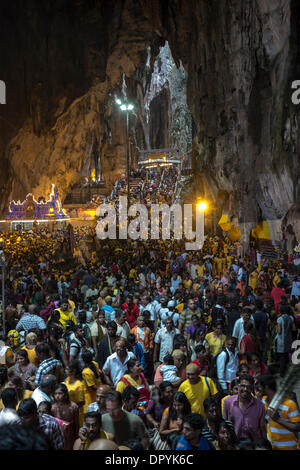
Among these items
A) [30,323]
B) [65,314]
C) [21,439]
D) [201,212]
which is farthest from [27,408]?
[201,212]

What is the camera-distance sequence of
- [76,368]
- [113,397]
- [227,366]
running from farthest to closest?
[227,366], [76,368], [113,397]

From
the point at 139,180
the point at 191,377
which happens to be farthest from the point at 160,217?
the point at 191,377

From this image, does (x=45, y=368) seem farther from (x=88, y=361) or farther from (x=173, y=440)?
(x=173, y=440)

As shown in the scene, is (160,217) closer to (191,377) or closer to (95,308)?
(95,308)

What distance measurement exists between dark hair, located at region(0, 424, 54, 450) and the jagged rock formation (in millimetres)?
14121

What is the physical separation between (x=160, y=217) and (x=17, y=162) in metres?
11.9

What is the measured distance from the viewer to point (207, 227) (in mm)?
28562

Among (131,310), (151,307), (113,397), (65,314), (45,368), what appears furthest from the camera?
(151,307)

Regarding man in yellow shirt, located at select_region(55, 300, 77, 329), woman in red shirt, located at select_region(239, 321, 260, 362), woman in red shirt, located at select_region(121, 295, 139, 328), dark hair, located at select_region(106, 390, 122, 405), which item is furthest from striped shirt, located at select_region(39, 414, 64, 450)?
woman in red shirt, located at select_region(121, 295, 139, 328)

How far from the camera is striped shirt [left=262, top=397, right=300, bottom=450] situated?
363cm

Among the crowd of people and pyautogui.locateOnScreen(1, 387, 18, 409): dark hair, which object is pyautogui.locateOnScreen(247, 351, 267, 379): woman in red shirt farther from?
pyautogui.locateOnScreen(1, 387, 18, 409): dark hair

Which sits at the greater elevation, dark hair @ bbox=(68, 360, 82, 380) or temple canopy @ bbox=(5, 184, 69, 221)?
temple canopy @ bbox=(5, 184, 69, 221)

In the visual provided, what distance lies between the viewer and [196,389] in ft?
14.3

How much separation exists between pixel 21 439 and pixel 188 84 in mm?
26600
